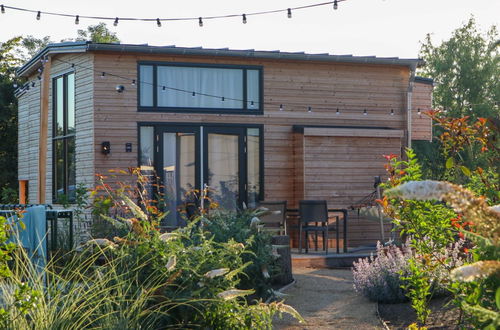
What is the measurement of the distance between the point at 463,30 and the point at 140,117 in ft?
80.3

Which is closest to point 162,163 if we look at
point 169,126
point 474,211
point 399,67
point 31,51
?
point 169,126

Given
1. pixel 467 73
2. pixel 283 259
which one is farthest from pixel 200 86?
pixel 467 73

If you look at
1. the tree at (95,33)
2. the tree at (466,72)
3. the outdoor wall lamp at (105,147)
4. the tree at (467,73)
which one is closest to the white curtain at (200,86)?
the outdoor wall lamp at (105,147)

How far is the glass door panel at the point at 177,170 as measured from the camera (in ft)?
46.2

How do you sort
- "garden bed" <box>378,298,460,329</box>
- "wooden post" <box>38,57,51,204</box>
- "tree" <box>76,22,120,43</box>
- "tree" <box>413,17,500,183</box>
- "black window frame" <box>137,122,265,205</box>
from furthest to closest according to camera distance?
"tree" <box>76,22,120,43</box>
"tree" <box>413,17,500,183</box>
"black window frame" <box>137,122,265,205</box>
"wooden post" <box>38,57,51,204</box>
"garden bed" <box>378,298,460,329</box>

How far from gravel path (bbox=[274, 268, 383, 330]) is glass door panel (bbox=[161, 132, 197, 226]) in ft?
14.8

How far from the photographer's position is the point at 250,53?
14.5 meters

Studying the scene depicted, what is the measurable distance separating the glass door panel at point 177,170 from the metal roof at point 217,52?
5.06 ft

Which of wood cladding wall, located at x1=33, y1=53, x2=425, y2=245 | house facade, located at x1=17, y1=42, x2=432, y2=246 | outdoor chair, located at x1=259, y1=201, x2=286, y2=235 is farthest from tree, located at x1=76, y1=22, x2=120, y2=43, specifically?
outdoor chair, located at x1=259, y1=201, x2=286, y2=235

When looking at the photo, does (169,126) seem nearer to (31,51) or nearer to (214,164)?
(214,164)

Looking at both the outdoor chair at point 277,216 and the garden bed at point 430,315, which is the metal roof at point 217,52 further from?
the garden bed at point 430,315

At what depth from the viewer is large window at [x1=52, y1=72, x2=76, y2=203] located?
15.0m

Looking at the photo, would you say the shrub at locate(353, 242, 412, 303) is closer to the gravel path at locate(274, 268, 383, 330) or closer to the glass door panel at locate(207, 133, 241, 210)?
the gravel path at locate(274, 268, 383, 330)

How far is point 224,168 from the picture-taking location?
14469 mm
